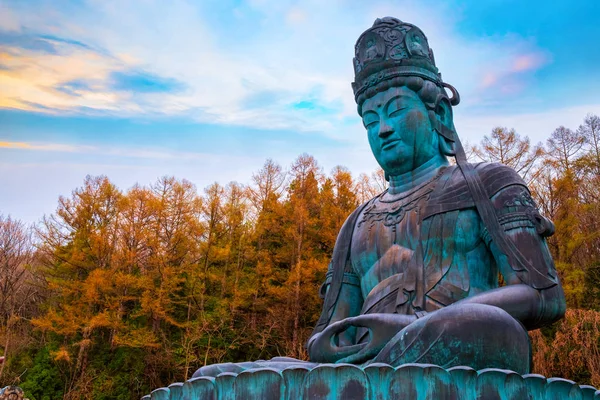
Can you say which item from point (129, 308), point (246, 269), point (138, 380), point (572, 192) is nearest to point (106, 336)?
point (129, 308)

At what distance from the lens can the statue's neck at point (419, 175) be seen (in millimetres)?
3846

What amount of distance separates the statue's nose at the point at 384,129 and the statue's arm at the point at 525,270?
87 centimetres

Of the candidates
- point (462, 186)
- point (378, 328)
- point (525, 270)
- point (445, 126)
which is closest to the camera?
A: point (378, 328)

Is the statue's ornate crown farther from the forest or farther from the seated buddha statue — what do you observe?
the forest

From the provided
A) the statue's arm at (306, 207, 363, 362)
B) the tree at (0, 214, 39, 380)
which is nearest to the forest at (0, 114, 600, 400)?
the tree at (0, 214, 39, 380)

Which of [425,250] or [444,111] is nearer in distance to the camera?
[425,250]

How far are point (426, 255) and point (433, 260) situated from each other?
0.06 m

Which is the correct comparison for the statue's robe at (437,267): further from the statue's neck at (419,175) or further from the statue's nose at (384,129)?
the statue's nose at (384,129)

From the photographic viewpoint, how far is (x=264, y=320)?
21016 millimetres

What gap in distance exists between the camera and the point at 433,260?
3.41m

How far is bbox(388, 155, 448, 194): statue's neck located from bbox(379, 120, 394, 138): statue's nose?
1.14 ft

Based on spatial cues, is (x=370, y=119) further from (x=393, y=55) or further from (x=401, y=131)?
(x=393, y=55)

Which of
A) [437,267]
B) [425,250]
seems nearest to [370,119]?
[425,250]

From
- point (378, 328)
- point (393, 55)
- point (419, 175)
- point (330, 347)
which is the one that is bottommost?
point (330, 347)
